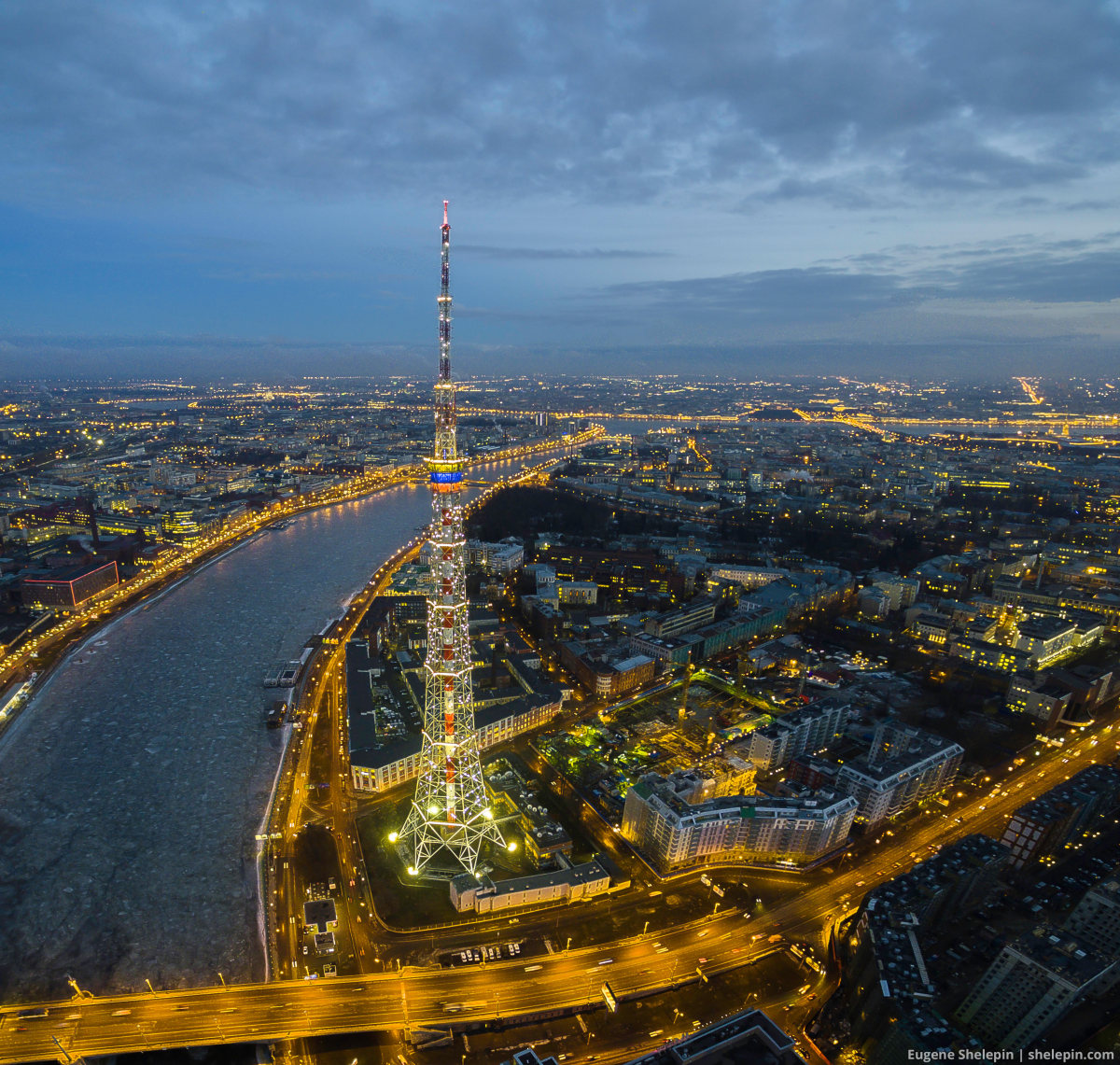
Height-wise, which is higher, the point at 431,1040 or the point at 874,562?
the point at 874,562

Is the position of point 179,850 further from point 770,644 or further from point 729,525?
point 729,525

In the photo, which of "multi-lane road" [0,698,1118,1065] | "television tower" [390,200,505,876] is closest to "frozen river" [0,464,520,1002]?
"multi-lane road" [0,698,1118,1065]

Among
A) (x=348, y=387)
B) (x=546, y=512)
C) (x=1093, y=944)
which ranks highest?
(x=348, y=387)

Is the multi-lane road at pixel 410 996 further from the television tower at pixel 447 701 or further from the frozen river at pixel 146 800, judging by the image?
the television tower at pixel 447 701

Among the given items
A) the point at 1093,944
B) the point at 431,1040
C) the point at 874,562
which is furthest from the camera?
the point at 874,562

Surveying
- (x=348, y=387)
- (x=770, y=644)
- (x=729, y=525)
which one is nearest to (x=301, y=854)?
(x=770, y=644)

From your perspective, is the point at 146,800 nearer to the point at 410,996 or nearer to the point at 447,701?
the point at 447,701

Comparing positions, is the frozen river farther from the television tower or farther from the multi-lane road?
the television tower
